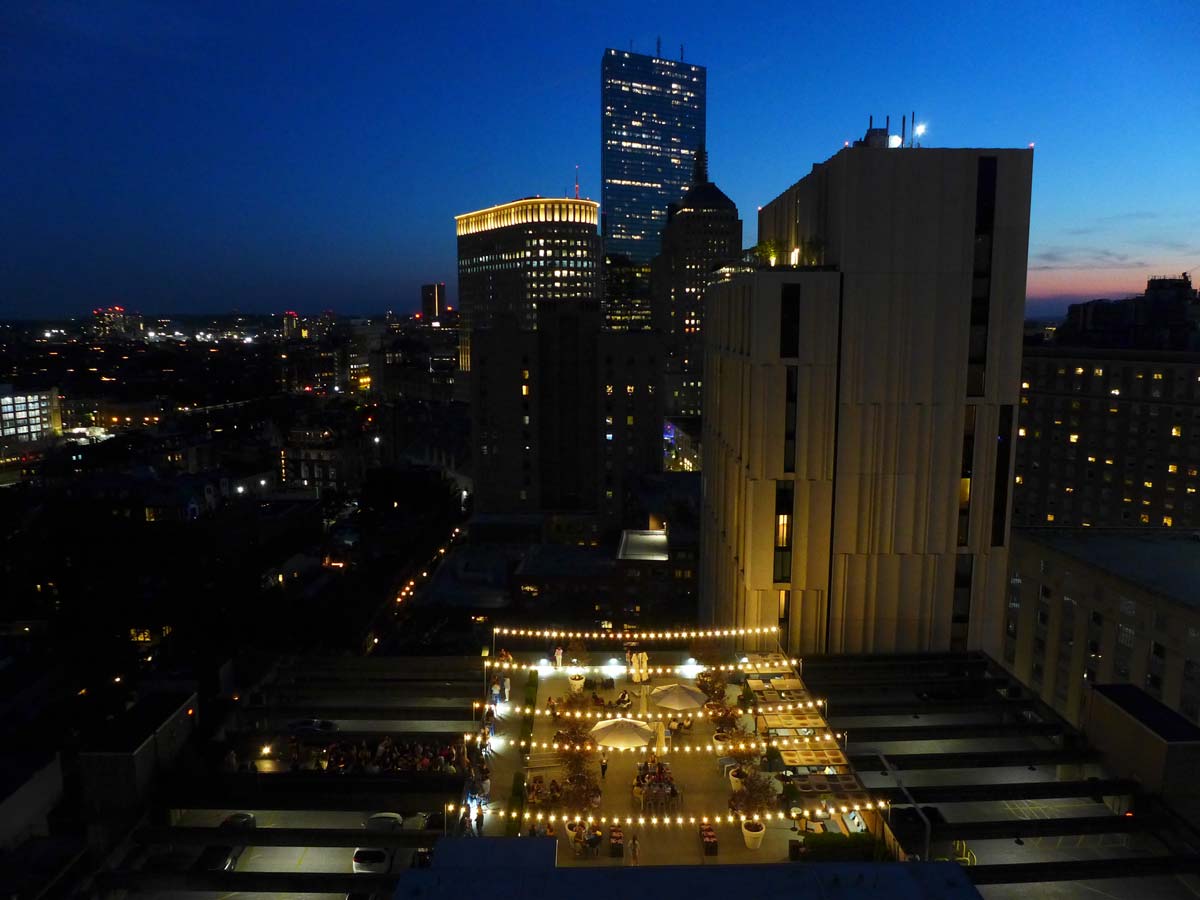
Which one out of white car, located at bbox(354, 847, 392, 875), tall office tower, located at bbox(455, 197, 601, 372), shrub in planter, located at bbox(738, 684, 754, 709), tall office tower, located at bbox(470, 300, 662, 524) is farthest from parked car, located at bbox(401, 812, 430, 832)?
tall office tower, located at bbox(455, 197, 601, 372)

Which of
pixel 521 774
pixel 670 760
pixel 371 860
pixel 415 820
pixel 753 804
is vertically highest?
pixel 753 804

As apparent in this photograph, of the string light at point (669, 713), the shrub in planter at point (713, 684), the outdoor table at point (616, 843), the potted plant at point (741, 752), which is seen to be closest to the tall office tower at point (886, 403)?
the shrub in planter at point (713, 684)

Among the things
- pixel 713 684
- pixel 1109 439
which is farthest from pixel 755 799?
pixel 1109 439

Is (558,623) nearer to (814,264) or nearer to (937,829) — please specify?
(814,264)

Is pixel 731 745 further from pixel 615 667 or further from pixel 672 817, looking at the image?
pixel 615 667

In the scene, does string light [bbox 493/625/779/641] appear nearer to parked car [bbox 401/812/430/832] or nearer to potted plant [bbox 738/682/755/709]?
potted plant [bbox 738/682/755/709]

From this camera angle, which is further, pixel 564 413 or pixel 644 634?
pixel 564 413
